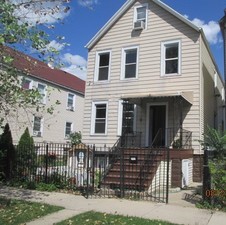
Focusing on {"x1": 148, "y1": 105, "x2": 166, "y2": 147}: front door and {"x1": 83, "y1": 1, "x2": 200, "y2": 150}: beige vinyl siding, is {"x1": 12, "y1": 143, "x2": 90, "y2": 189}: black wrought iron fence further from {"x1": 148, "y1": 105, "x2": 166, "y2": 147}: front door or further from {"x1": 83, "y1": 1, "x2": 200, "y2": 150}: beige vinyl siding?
{"x1": 83, "y1": 1, "x2": 200, "y2": 150}: beige vinyl siding

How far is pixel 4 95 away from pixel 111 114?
920cm

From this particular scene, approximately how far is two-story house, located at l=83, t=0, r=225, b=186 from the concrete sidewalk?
555 centimetres

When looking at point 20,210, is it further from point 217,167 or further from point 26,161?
point 217,167

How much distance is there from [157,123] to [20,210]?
973 cm

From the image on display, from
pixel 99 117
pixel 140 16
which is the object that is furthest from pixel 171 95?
pixel 140 16

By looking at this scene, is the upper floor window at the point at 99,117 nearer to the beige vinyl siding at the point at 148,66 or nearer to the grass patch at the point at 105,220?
the beige vinyl siding at the point at 148,66

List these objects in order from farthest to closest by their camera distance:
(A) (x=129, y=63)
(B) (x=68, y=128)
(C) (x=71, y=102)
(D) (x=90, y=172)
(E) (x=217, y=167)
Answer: (C) (x=71, y=102) → (B) (x=68, y=128) → (A) (x=129, y=63) → (D) (x=90, y=172) → (E) (x=217, y=167)

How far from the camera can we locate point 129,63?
706 inches

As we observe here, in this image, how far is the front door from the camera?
16.5 meters

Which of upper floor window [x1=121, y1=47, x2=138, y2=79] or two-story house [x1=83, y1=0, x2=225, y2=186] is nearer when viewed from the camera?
two-story house [x1=83, y1=0, x2=225, y2=186]

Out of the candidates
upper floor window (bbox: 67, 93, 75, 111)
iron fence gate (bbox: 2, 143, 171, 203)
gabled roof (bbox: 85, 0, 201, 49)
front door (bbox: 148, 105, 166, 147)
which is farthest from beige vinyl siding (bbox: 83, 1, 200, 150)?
upper floor window (bbox: 67, 93, 75, 111)

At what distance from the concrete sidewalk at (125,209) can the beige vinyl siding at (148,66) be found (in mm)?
6607

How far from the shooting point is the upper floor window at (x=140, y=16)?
17734 millimetres

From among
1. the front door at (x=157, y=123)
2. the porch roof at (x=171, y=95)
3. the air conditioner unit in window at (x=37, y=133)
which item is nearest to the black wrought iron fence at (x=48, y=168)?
the porch roof at (x=171, y=95)
